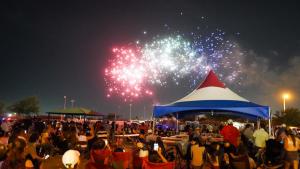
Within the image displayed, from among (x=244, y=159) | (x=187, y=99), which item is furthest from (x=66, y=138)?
(x=244, y=159)

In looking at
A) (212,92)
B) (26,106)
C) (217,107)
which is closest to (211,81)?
(212,92)

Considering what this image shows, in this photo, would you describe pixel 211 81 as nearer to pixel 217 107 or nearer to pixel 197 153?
pixel 217 107

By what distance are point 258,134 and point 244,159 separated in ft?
21.4

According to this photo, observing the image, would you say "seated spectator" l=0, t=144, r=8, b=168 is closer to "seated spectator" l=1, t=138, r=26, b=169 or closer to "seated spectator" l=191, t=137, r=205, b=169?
"seated spectator" l=1, t=138, r=26, b=169

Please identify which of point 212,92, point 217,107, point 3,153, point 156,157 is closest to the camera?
point 3,153

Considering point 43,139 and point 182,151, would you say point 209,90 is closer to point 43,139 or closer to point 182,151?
point 182,151

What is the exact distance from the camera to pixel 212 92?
56.3 feet

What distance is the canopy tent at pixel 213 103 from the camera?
16.0 m

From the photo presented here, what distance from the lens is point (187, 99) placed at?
57.0 feet

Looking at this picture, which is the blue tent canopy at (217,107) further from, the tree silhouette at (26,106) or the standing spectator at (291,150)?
the tree silhouette at (26,106)

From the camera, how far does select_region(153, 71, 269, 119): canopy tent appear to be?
1595 cm

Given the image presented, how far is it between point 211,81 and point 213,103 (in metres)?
2.27

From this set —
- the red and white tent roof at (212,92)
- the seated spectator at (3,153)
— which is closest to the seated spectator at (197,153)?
the seated spectator at (3,153)

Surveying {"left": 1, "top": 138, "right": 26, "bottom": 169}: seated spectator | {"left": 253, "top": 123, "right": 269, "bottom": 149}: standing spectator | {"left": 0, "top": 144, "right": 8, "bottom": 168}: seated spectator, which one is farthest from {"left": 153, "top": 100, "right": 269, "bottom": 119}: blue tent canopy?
{"left": 1, "top": 138, "right": 26, "bottom": 169}: seated spectator
